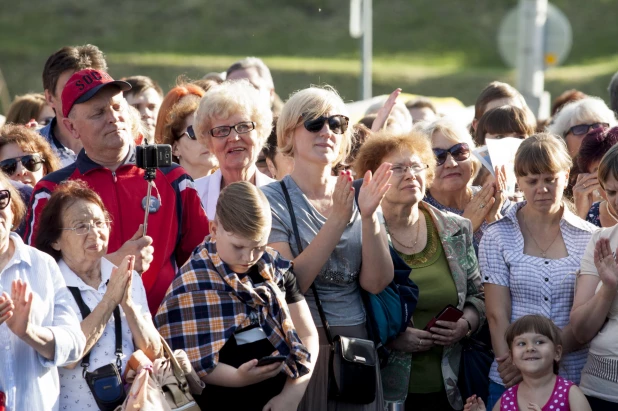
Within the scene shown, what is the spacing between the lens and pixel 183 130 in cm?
660

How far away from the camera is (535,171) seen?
17.3 feet

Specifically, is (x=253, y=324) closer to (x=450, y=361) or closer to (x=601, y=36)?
(x=450, y=361)

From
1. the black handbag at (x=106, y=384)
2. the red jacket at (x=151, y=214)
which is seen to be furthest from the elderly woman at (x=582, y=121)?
the black handbag at (x=106, y=384)

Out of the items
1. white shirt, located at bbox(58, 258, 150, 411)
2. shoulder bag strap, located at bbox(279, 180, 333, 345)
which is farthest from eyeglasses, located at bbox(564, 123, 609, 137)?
white shirt, located at bbox(58, 258, 150, 411)

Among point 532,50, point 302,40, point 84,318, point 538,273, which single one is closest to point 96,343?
point 84,318

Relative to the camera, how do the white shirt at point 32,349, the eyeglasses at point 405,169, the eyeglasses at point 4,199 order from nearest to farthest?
1. the white shirt at point 32,349
2. the eyeglasses at point 4,199
3. the eyeglasses at point 405,169

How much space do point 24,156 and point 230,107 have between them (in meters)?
1.34

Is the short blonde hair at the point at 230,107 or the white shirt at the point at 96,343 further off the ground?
the short blonde hair at the point at 230,107

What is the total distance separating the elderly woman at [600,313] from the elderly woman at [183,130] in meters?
2.59

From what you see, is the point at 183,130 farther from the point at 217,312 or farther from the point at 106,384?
the point at 106,384

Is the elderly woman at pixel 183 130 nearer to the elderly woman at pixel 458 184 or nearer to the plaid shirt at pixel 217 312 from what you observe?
the elderly woman at pixel 458 184

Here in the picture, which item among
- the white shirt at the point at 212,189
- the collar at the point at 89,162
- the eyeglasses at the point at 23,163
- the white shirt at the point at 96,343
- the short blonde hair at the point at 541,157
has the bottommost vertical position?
the white shirt at the point at 96,343

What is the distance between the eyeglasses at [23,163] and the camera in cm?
600

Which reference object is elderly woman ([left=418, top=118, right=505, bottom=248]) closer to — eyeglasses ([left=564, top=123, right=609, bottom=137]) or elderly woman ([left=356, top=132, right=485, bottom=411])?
elderly woman ([left=356, top=132, right=485, bottom=411])
